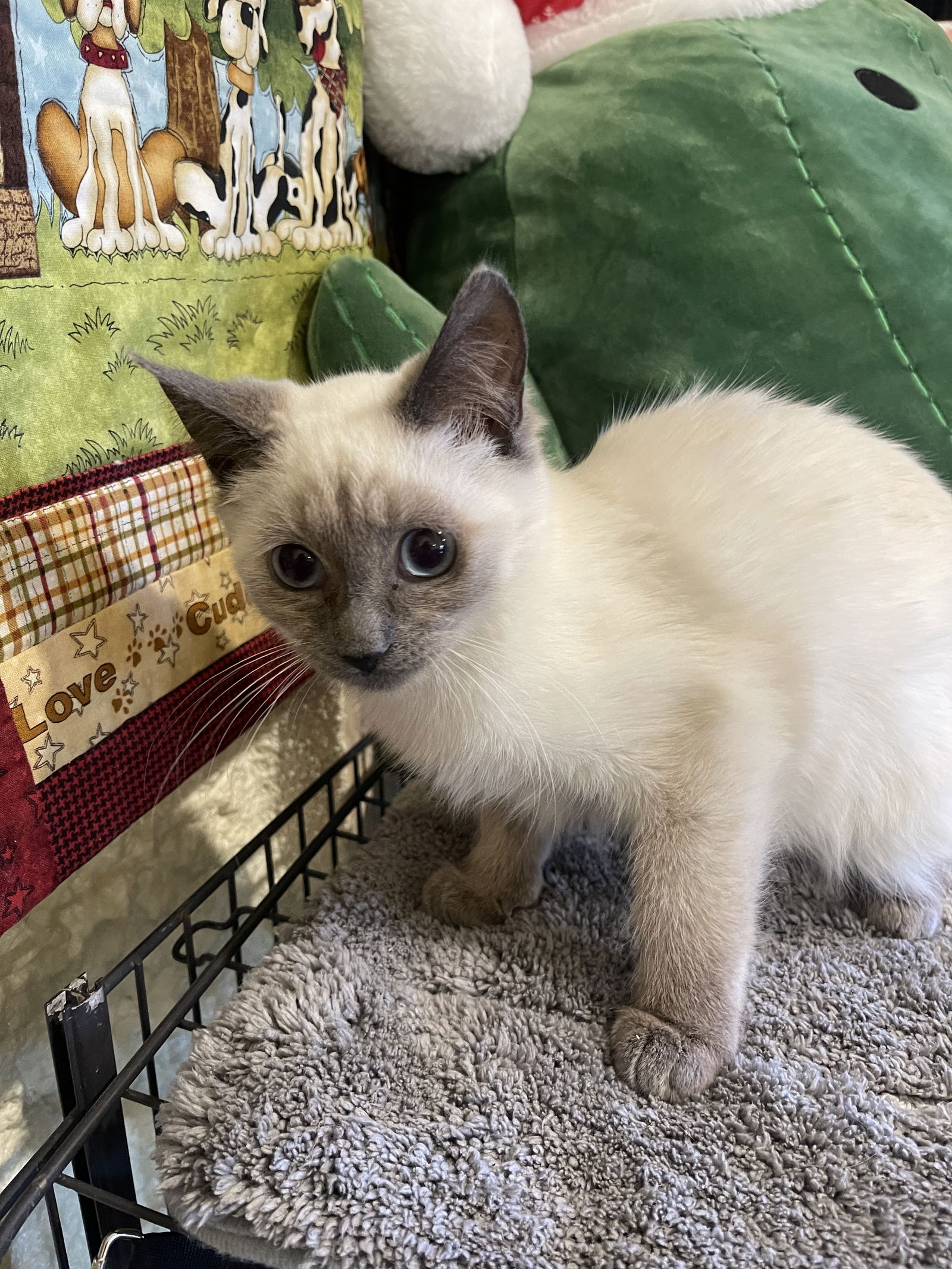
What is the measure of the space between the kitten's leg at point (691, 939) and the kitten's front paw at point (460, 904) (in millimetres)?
195

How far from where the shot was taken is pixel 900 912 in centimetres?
95

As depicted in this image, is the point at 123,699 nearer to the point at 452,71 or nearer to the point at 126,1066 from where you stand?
the point at 126,1066

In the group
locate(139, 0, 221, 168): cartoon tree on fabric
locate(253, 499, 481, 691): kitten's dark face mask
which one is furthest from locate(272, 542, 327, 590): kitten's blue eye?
locate(139, 0, 221, 168): cartoon tree on fabric

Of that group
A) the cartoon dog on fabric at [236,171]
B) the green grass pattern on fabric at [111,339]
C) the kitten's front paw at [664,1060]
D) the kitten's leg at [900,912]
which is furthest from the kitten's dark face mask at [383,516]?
the kitten's leg at [900,912]

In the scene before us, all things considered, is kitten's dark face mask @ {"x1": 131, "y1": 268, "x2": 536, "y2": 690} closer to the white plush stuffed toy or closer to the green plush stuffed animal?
the green plush stuffed animal

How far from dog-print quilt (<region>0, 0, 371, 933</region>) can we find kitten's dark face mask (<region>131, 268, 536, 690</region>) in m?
0.13

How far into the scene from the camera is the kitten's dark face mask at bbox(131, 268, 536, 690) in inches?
29.4

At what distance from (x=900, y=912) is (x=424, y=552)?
2.16 ft

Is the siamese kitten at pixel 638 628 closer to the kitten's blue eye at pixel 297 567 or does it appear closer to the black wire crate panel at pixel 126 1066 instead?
the kitten's blue eye at pixel 297 567

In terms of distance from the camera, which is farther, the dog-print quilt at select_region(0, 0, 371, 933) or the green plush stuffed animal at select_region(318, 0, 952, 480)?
the green plush stuffed animal at select_region(318, 0, 952, 480)

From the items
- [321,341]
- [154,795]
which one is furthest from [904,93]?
[154,795]

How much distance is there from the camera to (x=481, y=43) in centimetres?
117

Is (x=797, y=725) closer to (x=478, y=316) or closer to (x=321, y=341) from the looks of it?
(x=478, y=316)

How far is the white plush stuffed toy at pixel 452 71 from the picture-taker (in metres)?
1.17
